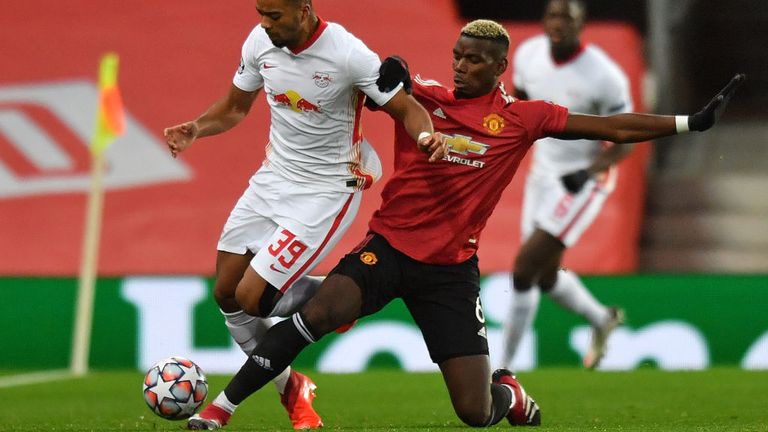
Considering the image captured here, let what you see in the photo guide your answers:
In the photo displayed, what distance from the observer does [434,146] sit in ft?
19.3

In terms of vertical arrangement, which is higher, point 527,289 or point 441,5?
point 441,5

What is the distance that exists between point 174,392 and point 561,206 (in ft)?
13.9

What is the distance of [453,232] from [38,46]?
739 cm

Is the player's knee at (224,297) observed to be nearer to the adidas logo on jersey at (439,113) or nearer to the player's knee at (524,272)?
the adidas logo on jersey at (439,113)

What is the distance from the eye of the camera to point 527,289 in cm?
996

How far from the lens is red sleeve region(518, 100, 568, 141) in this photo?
21.5ft

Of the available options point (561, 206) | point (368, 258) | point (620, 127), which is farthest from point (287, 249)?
point (561, 206)

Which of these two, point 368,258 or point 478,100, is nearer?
point 368,258

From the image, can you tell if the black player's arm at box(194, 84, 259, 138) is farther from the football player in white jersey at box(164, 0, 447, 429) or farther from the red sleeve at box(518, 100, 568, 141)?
the red sleeve at box(518, 100, 568, 141)

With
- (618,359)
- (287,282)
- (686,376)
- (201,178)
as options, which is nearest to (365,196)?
(201,178)

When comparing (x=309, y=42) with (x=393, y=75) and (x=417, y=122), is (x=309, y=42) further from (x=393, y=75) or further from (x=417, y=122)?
(x=417, y=122)

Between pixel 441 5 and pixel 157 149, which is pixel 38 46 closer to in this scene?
pixel 157 149

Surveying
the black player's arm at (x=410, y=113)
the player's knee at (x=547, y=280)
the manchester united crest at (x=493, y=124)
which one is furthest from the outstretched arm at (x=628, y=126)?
the player's knee at (x=547, y=280)

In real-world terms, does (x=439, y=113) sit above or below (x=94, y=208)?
above
